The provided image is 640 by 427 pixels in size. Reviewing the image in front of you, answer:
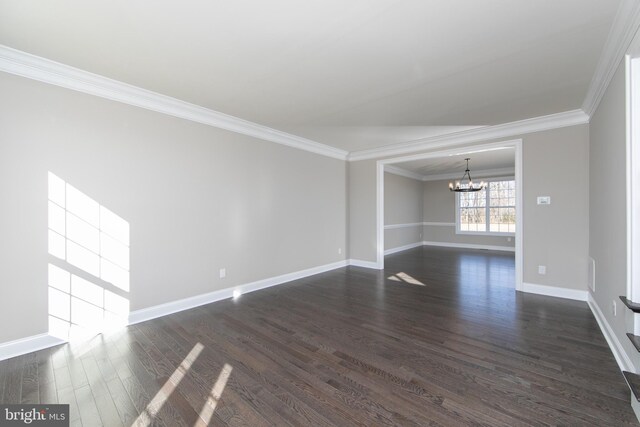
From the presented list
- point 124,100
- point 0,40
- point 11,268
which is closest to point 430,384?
point 11,268

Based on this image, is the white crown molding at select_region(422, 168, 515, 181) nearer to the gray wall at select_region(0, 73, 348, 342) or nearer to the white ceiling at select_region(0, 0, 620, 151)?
the white ceiling at select_region(0, 0, 620, 151)

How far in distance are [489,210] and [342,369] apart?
28.0ft

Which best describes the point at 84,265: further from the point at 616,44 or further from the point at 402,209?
the point at 402,209

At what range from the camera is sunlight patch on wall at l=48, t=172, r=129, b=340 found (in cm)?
260

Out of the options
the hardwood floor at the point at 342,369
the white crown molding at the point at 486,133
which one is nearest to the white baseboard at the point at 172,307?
the hardwood floor at the point at 342,369

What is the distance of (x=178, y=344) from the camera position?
8.53 feet

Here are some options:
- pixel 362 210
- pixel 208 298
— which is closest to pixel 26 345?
pixel 208 298

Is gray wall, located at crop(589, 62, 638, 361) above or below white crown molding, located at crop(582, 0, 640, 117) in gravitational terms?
below

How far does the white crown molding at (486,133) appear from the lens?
151 inches

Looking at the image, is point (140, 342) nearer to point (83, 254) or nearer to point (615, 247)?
point (83, 254)

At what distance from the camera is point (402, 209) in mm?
8992

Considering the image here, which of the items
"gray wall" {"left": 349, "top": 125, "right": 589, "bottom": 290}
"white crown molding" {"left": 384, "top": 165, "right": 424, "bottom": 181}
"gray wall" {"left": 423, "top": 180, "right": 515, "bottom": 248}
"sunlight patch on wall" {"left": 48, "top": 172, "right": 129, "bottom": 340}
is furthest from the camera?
"gray wall" {"left": 423, "top": 180, "right": 515, "bottom": 248}

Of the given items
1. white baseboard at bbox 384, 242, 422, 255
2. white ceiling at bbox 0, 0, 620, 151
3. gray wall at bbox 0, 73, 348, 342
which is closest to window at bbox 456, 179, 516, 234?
white baseboard at bbox 384, 242, 422, 255

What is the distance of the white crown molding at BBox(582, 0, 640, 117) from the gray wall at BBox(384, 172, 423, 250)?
546 centimetres
